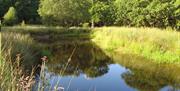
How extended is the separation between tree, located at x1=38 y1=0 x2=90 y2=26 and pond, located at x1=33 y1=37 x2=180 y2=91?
24.9m

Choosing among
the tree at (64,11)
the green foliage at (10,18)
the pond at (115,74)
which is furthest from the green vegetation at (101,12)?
the pond at (115,74)

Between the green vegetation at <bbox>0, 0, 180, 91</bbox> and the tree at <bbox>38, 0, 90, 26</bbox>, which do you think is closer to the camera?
the green vegetation at <bbox>0, 0, 180, 91</bbox>

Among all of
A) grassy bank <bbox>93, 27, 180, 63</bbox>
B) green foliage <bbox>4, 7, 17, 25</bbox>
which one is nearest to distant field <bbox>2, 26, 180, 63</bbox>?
grassy bank <bbox>93, 27, 180, 63</bbox>

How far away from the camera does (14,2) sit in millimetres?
56281

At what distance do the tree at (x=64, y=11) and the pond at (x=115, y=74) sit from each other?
81.7ft

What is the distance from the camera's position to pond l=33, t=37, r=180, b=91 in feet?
42.1

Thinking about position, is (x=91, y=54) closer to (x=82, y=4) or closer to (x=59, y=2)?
(x=59, y=2)

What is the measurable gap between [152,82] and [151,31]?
353 inches

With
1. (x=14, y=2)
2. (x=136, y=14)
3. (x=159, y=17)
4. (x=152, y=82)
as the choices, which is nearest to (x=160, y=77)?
(x=152, y=82)

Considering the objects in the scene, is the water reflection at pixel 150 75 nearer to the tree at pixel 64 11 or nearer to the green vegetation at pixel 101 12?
the green vegetation at pixel 101 12

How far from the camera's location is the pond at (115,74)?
12.8 m

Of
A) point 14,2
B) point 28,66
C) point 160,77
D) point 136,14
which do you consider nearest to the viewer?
point 28,66

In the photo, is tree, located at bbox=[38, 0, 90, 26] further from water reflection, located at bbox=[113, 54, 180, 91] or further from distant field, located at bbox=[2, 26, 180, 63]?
water reflection, located at bbox=[113, 54, 180, 91]

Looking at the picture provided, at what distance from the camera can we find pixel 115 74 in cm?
1580
